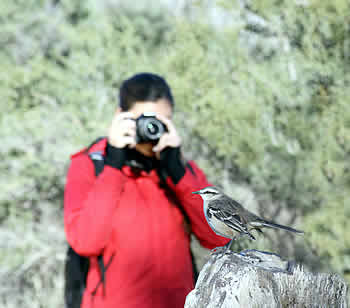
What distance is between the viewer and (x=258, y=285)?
0.84 meters

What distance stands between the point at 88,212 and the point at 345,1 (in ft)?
5.78

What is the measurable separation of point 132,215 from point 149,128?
43cm

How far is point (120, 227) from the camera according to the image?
1.69 meters

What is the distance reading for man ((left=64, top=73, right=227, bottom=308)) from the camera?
148 centimetres

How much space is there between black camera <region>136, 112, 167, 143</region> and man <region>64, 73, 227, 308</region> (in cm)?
2

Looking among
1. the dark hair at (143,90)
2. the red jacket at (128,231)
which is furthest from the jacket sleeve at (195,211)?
the dark hair at (143,90)

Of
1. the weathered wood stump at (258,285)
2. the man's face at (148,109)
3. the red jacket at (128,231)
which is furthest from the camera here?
the man's face at (148,109)

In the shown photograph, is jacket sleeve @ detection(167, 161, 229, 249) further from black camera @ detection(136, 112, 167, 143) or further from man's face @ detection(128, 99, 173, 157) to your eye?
man's face @ detection(128, 99, 173, 157)

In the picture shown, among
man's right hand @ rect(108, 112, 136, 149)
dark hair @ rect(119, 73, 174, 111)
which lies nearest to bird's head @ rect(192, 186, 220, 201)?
man's right hand @ rect(108, 112, 136, 149)

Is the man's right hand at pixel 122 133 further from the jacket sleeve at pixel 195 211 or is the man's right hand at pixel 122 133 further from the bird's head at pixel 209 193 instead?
the bird's head at pixel 209 193

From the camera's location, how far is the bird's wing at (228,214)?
0.87m

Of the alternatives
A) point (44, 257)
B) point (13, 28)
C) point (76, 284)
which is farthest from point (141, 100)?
point (13, 28)

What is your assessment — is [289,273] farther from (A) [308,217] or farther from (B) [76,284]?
(B) [76,284]

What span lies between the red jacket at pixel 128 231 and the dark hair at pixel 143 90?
387 millimetres
